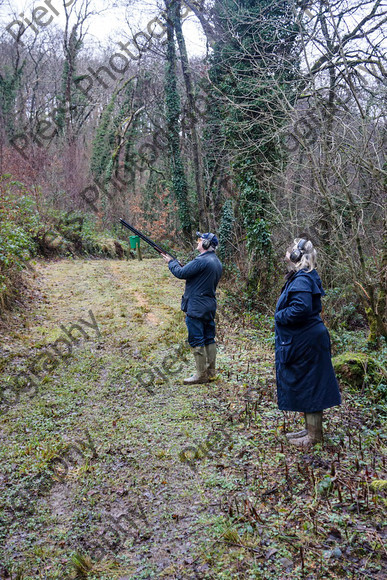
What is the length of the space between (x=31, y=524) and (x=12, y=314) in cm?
589

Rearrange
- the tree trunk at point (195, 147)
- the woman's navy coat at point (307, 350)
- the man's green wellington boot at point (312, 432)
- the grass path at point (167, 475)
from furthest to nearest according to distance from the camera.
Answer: the tree trunk at point (195, 147) < the man's green wellington boot at point (312, 432) < the woman's navy coat at point (307, 350) < the grass path at point (167, 475)

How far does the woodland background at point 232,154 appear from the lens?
9531 millimetres

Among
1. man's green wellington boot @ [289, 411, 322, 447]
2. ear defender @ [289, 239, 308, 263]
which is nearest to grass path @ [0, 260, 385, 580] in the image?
man's green wellington boot @ [289, 411, 322, 447]

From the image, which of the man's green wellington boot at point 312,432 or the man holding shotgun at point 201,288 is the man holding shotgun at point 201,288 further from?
the man's green wellington boot at point 312,432

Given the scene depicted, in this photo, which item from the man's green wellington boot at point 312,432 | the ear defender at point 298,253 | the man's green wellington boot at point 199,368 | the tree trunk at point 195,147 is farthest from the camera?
the tree trunk at point 195,147

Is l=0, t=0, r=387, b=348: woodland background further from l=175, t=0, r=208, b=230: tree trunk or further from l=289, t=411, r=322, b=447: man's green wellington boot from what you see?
l=289, t=411, r=322, b=447: man's green wellington boot

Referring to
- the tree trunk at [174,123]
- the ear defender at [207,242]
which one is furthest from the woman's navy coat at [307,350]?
the tree trunk at [174,123]

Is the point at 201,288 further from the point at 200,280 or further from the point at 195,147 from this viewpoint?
the point at 195,147

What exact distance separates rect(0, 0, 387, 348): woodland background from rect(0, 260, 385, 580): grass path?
3344mm

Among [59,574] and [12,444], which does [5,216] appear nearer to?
[12,444]

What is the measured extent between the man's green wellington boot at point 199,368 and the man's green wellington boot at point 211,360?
69 millimetres

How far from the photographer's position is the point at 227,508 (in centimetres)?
388

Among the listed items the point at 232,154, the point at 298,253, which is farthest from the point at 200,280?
the point at 232,154

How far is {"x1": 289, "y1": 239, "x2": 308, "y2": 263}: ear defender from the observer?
430cm
